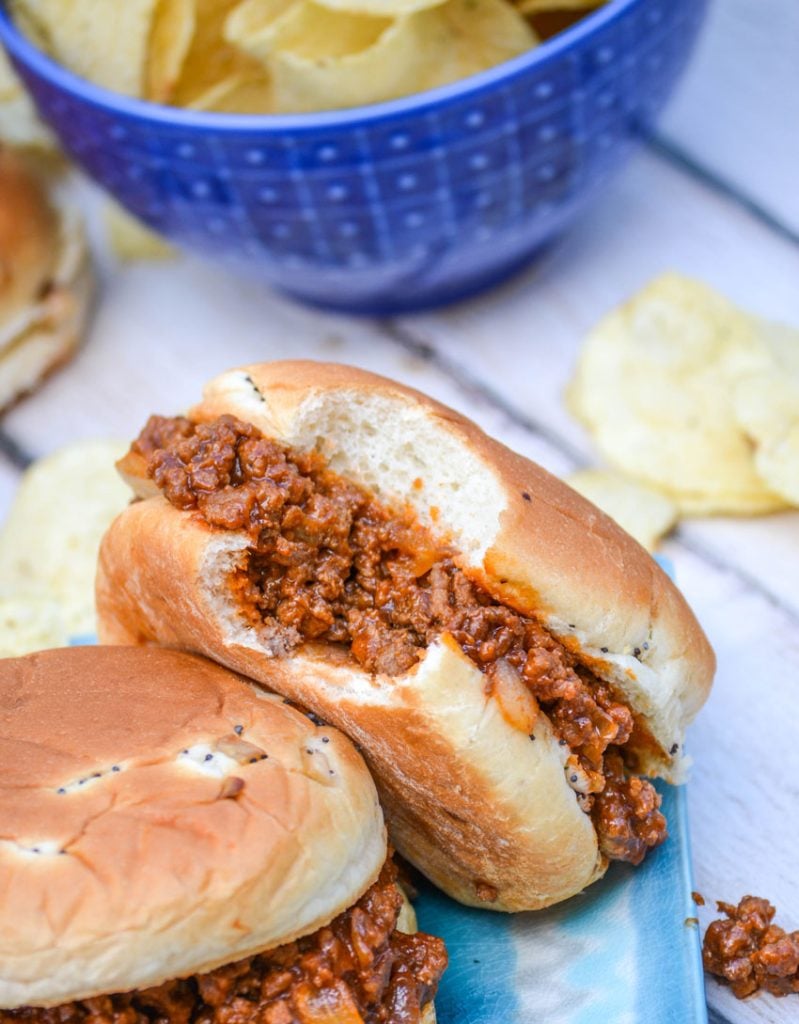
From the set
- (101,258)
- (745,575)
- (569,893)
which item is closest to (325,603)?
(569,893)

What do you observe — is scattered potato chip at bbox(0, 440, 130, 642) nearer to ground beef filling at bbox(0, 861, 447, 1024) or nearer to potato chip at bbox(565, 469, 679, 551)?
potato chip at bbox(565, 469, 679, 551)

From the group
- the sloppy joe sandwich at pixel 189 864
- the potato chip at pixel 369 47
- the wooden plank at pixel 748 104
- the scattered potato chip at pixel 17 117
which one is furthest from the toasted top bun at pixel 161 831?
the wooden plank at pixel 748 104

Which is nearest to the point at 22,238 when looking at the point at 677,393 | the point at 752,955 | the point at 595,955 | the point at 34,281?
the point at 34,281

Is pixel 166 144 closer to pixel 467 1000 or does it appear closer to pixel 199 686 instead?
pixel 199 686

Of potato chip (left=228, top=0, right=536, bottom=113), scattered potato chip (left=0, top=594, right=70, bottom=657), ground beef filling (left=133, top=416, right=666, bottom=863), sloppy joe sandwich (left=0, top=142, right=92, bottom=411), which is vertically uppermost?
potato chip (left=228, top=0, right=536, bottom=113)

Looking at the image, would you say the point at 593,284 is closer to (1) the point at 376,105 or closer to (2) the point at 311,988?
(1) the point at 376,105

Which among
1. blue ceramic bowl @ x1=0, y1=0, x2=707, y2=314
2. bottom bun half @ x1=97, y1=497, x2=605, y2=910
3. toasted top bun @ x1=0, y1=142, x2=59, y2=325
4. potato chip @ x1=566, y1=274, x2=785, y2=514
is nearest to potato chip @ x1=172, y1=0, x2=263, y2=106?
blue ceramic bowl @ x1=0, y1=0, x2=707, y2=314

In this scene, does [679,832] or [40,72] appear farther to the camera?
[40,72]
